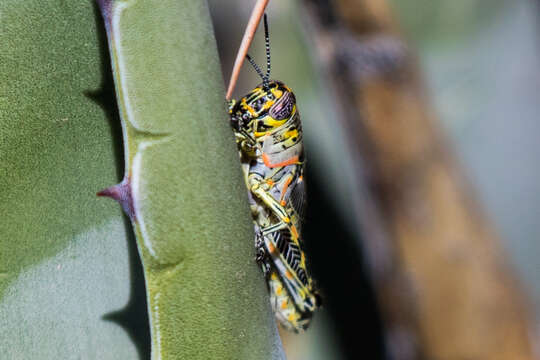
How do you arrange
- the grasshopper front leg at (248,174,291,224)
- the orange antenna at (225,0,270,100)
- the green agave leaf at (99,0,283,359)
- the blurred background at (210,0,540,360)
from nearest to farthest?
the green agave leaf at (99,0,283,359) → the orange antenna at (225,0,270,100) → the grasshopper front leg at (248,174,291,224) → the blurred background at (210,0,540,360)

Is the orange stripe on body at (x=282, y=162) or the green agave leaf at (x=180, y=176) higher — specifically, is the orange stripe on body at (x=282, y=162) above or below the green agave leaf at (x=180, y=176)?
below

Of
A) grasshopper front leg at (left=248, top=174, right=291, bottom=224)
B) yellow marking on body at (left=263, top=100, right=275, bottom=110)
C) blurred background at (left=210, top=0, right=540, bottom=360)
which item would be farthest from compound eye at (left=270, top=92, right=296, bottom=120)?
blurred background at (left=210, top=0, right=540, bottom=360)

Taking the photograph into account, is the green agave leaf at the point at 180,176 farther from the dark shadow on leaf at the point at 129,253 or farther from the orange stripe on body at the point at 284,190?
the orange stripe on body at the point at 284,190

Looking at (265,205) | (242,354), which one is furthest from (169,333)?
(265,205)

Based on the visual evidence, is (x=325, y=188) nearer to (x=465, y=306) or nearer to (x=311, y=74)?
(x=311, y=74)

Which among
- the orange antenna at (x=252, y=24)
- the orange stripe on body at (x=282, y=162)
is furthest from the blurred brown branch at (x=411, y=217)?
the orange antenna at (x=252, y=24)

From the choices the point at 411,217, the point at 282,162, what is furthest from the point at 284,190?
the point at 411,217

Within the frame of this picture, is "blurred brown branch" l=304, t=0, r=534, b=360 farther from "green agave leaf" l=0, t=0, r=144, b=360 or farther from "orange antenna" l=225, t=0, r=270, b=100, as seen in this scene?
"green agave leaf" l=0, t=0, r=144, b=360
